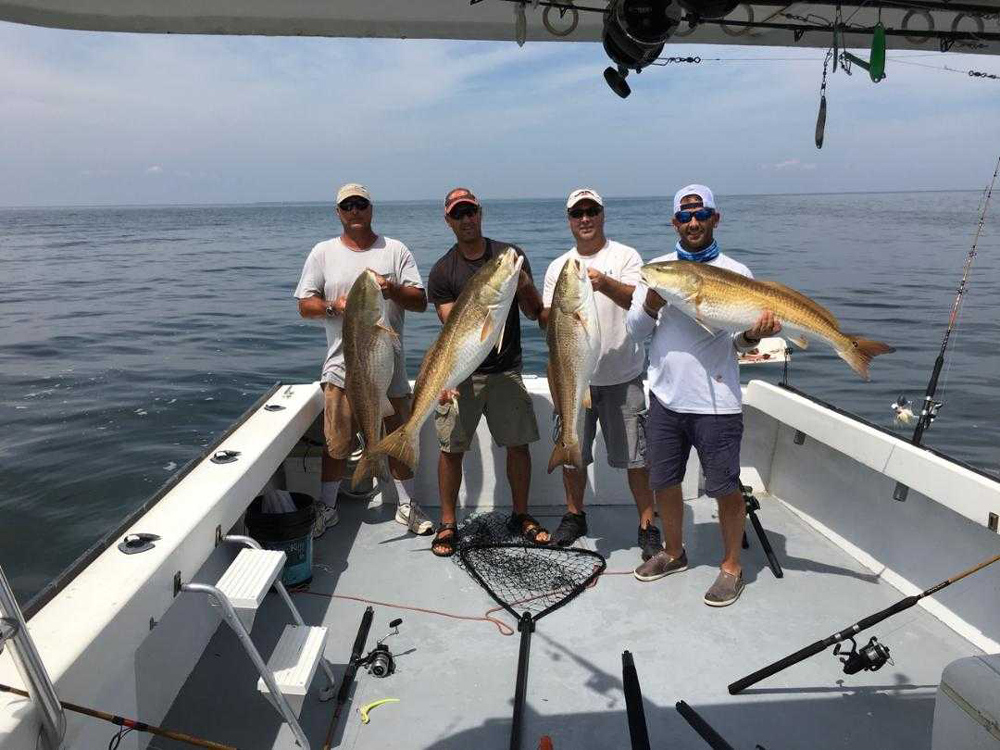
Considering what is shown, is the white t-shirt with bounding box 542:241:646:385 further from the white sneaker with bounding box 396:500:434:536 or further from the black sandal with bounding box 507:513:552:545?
the white sneaker with bounding box 396:500:434:536

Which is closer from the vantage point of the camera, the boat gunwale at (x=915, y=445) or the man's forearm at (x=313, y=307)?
the boat gunwale at (x=915, y=445)

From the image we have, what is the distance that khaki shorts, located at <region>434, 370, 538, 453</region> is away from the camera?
14.6ft

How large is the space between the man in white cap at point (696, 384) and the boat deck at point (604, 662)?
1.42 feet

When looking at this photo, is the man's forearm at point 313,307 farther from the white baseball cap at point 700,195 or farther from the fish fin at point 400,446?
the white baseball cap at point 700,195

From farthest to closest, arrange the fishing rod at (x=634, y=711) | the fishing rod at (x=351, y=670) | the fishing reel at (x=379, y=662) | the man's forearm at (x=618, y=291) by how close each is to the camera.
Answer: the man's forearm at (x=618, y=291) → the fishing reel at (x=379, y=662) → the fishing rod at (x=351, y=670) → the fishing rod at (x=634, y=711)

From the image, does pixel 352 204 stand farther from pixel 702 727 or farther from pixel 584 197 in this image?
pixel 702 727

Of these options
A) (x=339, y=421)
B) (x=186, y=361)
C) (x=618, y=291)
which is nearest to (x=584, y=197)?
(x=618, y=291)

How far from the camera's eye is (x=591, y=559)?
446 cm

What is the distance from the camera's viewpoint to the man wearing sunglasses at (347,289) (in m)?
4.40

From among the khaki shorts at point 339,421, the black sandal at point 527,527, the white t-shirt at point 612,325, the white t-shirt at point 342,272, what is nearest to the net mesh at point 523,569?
the black sandal at point 527,527

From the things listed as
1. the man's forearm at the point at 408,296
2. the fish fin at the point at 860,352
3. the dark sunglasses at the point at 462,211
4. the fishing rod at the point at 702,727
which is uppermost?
the dark sunglasses at the point at 462,211

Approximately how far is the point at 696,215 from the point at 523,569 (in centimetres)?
229

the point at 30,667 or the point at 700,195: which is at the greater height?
the point at 700,195

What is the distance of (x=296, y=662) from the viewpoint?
9.52 feet
